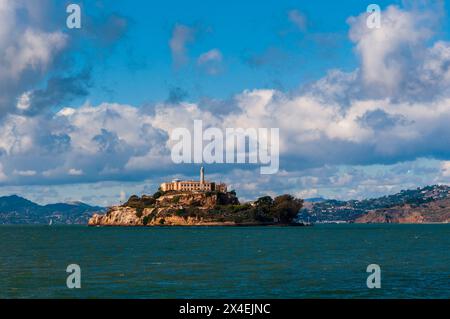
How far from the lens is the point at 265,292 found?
70.1 metres

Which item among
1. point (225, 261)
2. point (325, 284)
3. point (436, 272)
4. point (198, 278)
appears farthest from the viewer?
point (225, 261)

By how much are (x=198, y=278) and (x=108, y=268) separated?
21850 mm

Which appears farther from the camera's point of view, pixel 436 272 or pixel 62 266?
pixel 62 266
